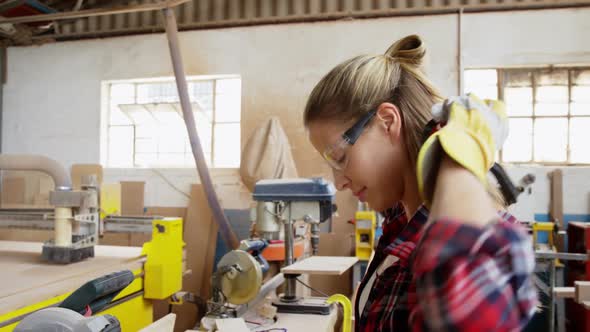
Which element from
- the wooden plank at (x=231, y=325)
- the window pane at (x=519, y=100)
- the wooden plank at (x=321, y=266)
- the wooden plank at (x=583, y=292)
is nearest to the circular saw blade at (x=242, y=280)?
the wooden plank at (x=231, y=325)

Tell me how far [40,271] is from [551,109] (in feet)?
13.9

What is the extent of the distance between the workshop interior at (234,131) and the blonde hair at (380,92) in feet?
4.83

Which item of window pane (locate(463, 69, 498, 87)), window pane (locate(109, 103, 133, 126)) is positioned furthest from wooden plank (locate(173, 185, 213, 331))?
window pane (locate(463, 69, 498, 87))

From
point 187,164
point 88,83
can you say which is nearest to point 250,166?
point 187,164

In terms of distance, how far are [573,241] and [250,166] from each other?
113 inches

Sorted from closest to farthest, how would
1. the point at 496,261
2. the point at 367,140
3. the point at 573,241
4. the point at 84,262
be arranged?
the point at 496,261 < the point at 367,140 < the point at 84,262 < the point at 573,241

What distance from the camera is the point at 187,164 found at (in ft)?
15.9

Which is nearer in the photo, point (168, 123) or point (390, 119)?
point (390, 119)

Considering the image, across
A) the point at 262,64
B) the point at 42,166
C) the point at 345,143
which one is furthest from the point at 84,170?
the point at 345,143

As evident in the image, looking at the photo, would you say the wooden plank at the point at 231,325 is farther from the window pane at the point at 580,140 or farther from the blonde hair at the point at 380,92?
the window pane at the point at 580,140

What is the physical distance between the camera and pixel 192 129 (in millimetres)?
3615

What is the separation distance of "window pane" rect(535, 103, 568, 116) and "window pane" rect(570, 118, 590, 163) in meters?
0.13

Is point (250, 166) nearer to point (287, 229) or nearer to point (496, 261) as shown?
point (287, 229)

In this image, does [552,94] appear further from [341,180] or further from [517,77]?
[341,180]
